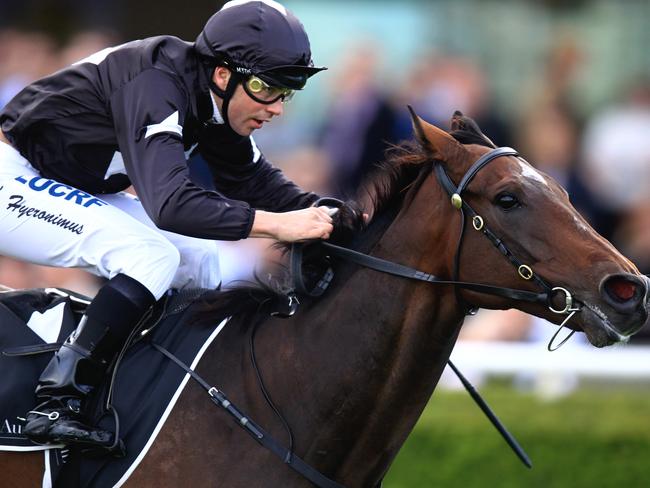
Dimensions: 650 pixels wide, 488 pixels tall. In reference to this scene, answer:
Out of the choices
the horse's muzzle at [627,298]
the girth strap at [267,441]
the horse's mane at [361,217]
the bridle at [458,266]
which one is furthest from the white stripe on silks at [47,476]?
the horse's muzzle at [627,298]

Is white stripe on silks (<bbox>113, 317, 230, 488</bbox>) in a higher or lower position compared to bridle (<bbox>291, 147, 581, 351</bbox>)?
lower

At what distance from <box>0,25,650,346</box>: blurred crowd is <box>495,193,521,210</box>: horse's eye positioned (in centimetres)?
427

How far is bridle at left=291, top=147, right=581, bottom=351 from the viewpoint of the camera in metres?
3.79

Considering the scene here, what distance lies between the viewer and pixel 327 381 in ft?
13.2

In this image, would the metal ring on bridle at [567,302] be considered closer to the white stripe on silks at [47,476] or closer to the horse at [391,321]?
the horse at [391,321]

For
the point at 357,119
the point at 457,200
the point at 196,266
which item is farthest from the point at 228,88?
the point at 357,119

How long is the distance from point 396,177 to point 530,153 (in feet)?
17.3

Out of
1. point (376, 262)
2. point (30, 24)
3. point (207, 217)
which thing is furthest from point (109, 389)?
point (30, 24)

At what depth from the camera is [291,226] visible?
399 centimetres

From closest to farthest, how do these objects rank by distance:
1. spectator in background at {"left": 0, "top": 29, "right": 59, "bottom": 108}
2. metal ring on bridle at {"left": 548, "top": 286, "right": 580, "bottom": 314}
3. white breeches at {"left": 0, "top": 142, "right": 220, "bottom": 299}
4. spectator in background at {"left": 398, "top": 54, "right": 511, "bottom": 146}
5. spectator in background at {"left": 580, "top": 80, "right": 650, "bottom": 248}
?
metal ring on bridle at {"left": 548, "top": 286, "right": 580, "bottom": 314} → white breeches at {"left": 0, "top": 142, "right": 220, "bottom": 299} → spectator in background at {"left": 0, "top": 29, "right": 59, "bottom": 108} → spectator in background at {"left": 580, "top": 80, "right": 650, "bottom": 248} → spectator in background at {"left": 398, "top": 54, "right": 511, "bottom": 146}

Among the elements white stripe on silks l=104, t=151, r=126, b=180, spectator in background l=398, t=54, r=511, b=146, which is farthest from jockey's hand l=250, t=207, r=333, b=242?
spectator in background l=398, t=54, r=511, b=146

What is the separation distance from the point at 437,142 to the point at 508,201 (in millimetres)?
341

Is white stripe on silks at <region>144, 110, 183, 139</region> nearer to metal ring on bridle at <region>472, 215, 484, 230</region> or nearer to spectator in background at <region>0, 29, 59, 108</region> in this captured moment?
metal ring on bridle at <region>472, 215, 484, 230</region>

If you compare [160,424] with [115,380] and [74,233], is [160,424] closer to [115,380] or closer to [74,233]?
[115,380]
